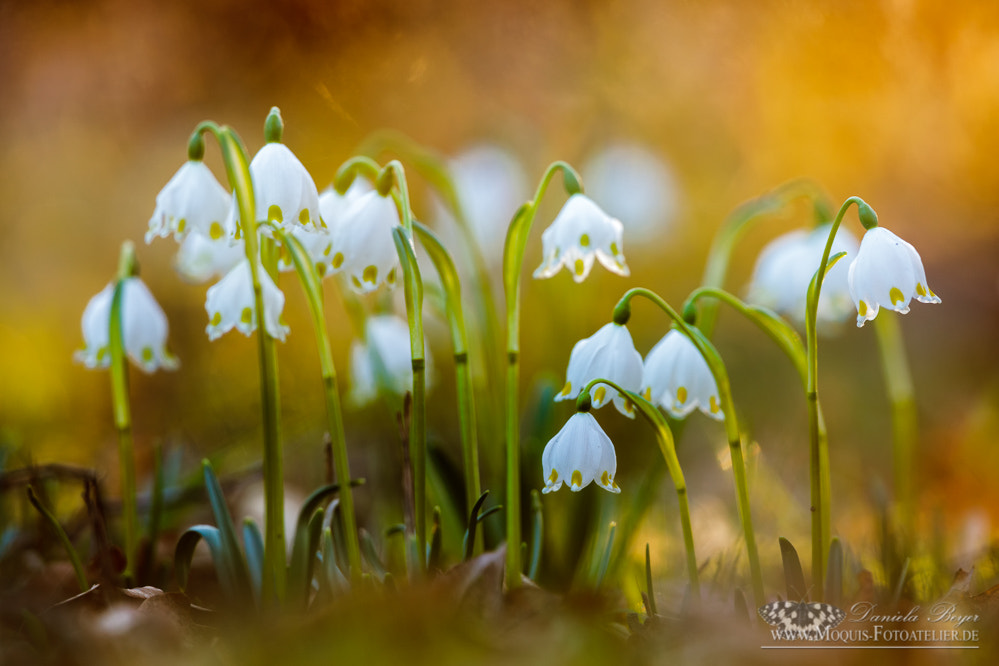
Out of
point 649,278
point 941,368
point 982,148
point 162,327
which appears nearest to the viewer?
point 162,327

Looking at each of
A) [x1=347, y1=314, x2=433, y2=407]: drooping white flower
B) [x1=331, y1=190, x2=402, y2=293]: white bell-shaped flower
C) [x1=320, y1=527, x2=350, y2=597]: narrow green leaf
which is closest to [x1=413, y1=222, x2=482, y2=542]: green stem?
[x1=331, y1=190, x2=402, y2=293]: white bell-shaped flower

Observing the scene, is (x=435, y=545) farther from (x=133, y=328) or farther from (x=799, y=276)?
(x=799, y=276)

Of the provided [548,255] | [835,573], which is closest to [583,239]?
[548,255]

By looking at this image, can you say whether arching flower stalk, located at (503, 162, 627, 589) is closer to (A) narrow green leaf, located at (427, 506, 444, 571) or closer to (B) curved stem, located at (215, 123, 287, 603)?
(A) narrow green leaf, located at (427, 506, 444, 571)

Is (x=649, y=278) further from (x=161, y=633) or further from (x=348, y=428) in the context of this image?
(x=161, y=633)

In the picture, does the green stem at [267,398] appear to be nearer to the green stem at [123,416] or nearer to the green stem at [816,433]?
the green stem at [123,416]

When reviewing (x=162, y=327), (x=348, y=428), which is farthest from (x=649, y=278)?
(x=162, y=327)

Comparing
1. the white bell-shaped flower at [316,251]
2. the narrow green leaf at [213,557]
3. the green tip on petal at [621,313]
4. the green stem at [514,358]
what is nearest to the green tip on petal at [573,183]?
the green stem at [514,358]
